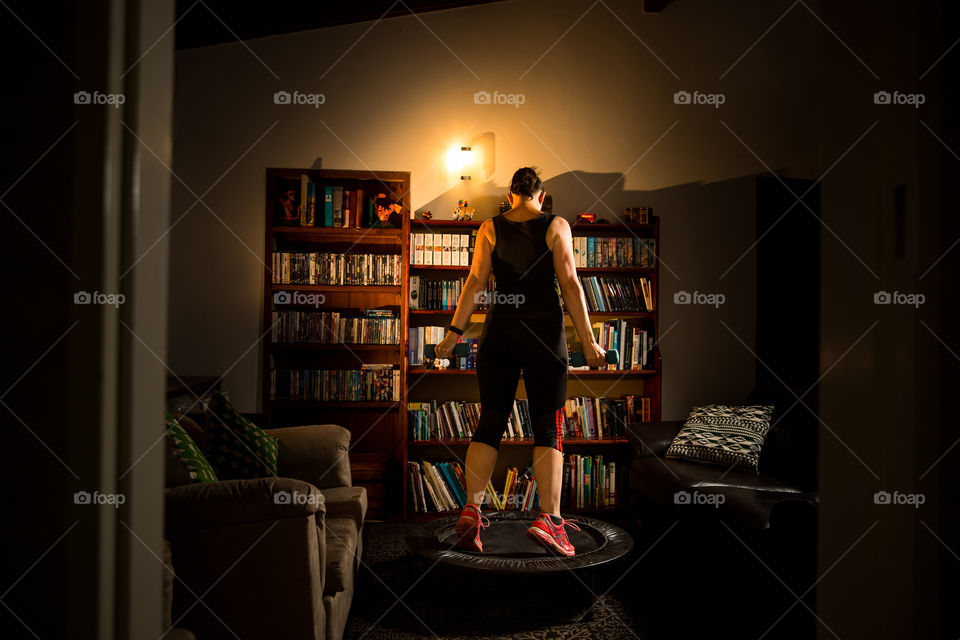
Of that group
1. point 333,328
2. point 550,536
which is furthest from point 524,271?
point 333,328

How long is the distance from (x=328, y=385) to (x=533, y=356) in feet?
6.42

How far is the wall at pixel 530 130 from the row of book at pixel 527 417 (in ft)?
1.44

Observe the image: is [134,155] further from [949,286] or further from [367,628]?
[367,628]

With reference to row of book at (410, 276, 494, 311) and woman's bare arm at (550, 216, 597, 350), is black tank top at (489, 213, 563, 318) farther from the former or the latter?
row of book at (410, 276, 494, 311)

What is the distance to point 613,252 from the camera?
13.2 ft

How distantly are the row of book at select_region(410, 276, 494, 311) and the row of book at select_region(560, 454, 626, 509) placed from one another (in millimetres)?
1201

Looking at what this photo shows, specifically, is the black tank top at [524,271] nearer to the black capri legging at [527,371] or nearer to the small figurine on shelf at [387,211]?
the black capri legging at [527,371]

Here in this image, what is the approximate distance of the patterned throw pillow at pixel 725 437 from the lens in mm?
3189


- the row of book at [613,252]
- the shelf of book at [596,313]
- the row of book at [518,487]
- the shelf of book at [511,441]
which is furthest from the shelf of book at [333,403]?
the row of book at [613,252]

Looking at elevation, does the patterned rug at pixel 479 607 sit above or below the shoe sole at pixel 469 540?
below

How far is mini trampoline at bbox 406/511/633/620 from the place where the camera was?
2.15 metres

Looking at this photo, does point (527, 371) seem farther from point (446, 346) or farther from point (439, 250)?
point (439, 250)

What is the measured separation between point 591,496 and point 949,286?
3.45 m

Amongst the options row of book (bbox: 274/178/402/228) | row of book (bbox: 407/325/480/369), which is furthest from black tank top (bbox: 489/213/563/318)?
row of book (bbox: 274/178/402/228)
